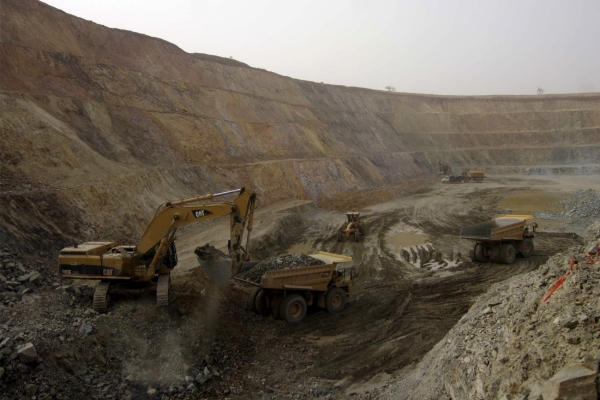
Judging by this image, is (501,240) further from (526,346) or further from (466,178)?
(466,178)

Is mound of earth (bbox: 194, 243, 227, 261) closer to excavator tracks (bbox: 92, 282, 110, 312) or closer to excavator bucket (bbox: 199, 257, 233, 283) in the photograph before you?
excavator bucket (bbox: 199, 257, 233, 283)

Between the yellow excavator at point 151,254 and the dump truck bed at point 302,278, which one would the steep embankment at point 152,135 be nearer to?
the yellow excavator at point 151,254

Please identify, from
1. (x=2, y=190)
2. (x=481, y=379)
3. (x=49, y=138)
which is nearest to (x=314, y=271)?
(x=481, y=379)

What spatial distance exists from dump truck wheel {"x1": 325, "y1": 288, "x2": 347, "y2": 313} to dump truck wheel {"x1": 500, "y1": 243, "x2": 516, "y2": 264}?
750 centimetres

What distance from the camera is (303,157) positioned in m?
35.8

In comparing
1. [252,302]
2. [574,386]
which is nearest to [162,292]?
[252,302]

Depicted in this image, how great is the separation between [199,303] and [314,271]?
9.85 ft

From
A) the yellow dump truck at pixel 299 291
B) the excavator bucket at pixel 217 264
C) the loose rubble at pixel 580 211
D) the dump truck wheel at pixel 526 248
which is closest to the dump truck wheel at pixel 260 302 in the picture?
the yellow dump truck at pixel 299 291

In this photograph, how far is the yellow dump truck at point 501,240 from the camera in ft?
52.4

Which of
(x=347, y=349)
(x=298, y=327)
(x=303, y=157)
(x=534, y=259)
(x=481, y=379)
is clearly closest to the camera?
(x=481, y=379)

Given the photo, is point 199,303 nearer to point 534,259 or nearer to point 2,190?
point 2,190

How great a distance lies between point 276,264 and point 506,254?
30.8 ft

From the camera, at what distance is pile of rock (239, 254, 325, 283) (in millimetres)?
11469

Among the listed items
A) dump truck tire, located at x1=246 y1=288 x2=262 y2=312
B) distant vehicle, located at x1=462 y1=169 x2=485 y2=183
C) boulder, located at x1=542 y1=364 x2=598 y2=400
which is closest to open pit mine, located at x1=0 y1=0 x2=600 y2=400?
boulder, located at x1=542 y1=364 x2=598 y2=400
